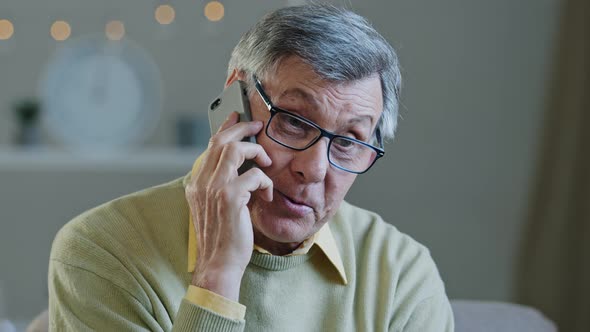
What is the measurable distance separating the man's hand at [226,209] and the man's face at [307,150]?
4 centimetres

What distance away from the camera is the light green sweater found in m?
1.50

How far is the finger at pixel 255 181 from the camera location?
1485 millimetres

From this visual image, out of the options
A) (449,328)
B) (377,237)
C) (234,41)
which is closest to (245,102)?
(377,237)

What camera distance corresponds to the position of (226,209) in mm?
1501

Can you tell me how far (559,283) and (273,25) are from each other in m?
2.20

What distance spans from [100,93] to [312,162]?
2481mm

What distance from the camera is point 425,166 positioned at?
352 centimetres

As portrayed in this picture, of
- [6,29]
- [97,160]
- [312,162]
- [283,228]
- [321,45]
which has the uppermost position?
[321,45]

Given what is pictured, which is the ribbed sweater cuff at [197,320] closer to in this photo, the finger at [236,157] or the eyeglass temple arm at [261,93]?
the finger at [236,157]

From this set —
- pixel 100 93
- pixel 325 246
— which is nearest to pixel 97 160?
pixel 100 93

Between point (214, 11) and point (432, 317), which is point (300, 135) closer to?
point (432, 317)

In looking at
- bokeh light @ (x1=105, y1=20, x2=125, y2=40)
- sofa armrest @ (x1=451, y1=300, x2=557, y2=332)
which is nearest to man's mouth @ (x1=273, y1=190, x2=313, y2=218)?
sofa armrest @ (x1=451, y1=300, x2=557, y2=332)

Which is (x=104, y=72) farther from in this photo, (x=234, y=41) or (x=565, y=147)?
(x=565, y=147)

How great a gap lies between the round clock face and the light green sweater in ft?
6.99
